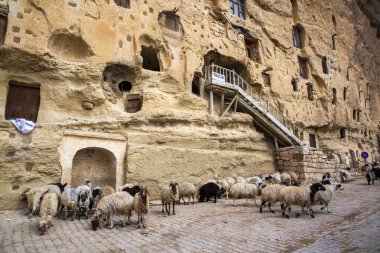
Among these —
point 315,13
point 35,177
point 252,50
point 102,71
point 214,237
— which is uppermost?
point 315,13

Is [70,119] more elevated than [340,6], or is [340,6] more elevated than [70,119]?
[340,6]

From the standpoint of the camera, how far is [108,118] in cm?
1230

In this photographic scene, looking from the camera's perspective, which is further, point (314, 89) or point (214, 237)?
point (314, 89)

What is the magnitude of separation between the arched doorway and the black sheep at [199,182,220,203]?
4.19m

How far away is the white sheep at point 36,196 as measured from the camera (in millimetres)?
8641

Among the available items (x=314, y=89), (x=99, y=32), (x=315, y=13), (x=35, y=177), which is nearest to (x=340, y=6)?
(x=315, y=13)

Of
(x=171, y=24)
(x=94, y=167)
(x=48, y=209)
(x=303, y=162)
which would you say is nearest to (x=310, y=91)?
(x=303, y=162)

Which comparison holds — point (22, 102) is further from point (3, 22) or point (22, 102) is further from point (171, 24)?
point (171, 24)

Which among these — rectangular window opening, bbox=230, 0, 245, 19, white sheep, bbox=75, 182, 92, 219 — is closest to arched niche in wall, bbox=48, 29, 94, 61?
white sheep, bbox=75, 182, 92, 219

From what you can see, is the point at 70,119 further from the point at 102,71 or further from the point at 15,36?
the point at 15,36

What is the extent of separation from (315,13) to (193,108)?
2101cm

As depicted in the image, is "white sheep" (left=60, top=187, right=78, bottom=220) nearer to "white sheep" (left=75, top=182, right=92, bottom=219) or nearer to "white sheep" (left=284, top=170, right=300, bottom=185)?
"white sheep" (left=75, top=182, right=92, bottom=219)

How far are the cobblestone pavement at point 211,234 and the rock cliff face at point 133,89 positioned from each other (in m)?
3.12

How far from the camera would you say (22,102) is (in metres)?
11.1
